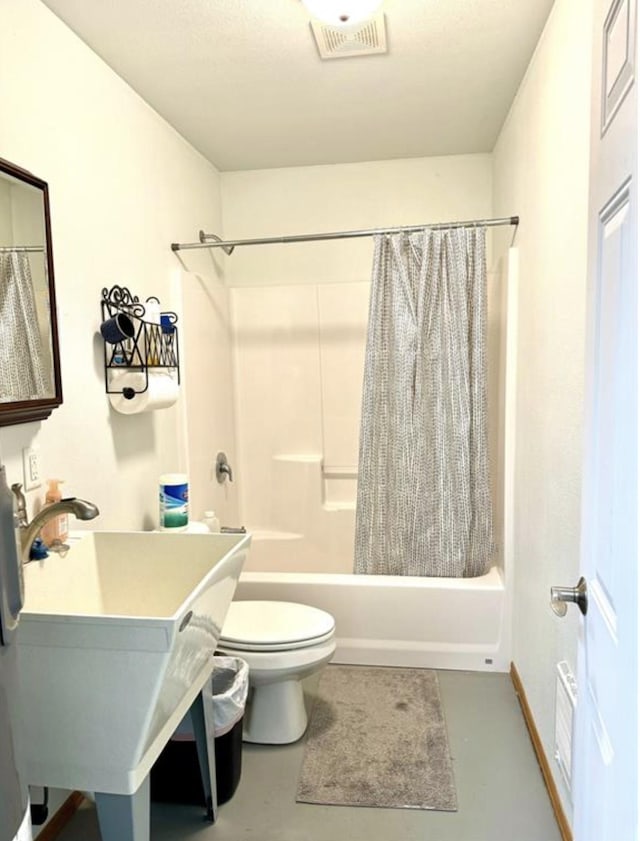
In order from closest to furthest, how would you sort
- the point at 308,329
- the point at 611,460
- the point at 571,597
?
the point at 611,460, the point at 571,597, the point at 308,329

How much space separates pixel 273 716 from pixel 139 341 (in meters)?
1.42

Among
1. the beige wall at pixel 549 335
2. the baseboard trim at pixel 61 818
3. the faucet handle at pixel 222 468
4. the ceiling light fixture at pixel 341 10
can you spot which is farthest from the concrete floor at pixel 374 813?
the ceiling light fixture at pixel 341 10

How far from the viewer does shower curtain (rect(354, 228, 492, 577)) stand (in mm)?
2441

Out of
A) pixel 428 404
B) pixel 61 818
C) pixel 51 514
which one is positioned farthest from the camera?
pixel 428 404

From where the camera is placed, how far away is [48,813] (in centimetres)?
165

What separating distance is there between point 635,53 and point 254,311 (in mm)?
2738

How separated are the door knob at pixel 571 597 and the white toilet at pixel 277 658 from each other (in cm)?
115

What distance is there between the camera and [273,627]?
211 cm

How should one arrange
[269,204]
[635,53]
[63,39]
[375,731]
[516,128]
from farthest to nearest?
[269,204]
[516,128]
[375,731]
[63,39]
[635,53]

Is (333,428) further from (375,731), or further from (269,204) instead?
(375,731)

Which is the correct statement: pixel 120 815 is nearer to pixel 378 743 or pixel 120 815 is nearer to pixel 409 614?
pixel 378 743

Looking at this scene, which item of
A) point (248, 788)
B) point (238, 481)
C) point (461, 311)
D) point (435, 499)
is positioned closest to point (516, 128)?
point (461, 311)

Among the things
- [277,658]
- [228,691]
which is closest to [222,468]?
[277,658]

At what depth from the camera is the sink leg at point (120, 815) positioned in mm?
1254
